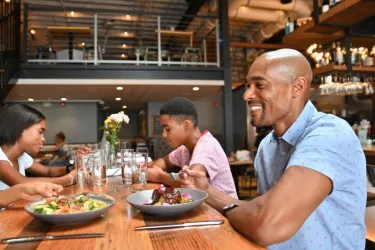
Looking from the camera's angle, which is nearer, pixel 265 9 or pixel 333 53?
pixel 333 53

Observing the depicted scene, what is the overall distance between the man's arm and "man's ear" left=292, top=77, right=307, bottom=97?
389mm

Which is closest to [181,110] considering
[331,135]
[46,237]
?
[331,135]

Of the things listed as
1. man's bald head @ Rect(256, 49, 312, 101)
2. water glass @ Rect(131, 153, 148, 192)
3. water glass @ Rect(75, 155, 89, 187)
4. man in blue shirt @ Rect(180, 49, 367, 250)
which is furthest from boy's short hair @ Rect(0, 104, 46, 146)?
man's bald head @ Rect(256, 49, 312, 101)

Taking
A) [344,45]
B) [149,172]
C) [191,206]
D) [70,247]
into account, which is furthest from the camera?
[344,45]

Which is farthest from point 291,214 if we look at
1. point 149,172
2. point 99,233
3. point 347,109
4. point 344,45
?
point 347,109

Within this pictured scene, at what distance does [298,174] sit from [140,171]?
1079 mm

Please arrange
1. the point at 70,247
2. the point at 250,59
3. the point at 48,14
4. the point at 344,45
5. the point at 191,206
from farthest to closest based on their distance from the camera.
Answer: the point at 250,59
the point at 48,14
the point at 344,45
the point at 191,206
the point at 70,247

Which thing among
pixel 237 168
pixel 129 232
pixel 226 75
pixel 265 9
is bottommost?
pixel 237 168

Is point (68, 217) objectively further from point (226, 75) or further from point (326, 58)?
point (226, 75)

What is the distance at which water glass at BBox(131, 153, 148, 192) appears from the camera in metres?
1.77

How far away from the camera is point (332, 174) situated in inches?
36.6

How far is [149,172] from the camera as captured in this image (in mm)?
1967

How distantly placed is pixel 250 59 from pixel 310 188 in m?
9.09

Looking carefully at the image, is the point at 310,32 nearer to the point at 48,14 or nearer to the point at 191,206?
the point at 191,206
